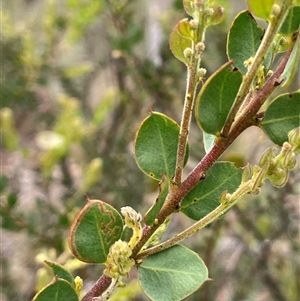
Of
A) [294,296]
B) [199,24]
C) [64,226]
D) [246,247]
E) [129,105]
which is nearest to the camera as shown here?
[199,24]

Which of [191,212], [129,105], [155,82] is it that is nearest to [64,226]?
[155,82]

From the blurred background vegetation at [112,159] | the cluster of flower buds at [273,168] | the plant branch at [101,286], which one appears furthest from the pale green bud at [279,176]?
the blurred background vegetation at [112,159]

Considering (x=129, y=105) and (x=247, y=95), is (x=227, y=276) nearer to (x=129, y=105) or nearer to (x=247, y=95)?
(x=129, y=105)

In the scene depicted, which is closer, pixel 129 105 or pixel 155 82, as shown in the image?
pixel 155 82

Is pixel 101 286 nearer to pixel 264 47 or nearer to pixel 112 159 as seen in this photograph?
pixel 264 47

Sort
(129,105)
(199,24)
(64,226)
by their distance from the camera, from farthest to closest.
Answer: (129,105)
(64,226)
(199,24)

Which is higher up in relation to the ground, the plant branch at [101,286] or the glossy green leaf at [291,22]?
the glossy green leaf at [291,22]

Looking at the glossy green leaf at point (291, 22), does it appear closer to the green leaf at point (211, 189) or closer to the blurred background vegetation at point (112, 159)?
the green leaf at point (211, 189)
